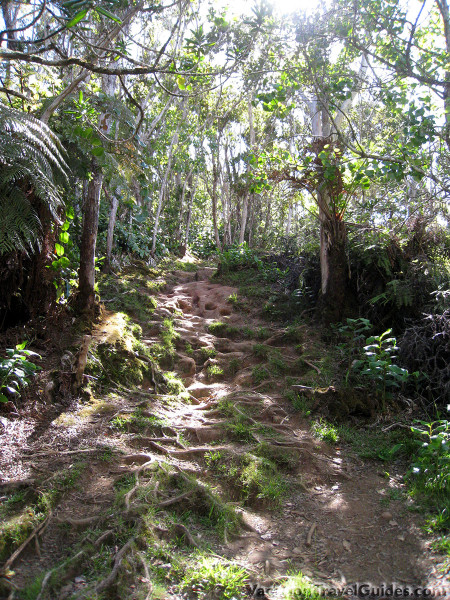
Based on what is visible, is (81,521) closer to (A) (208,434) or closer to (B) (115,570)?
(B) (115,570)

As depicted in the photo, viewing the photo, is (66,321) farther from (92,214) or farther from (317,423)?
(317,423)

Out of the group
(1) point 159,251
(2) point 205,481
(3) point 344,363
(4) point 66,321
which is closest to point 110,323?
(4) point 66,321

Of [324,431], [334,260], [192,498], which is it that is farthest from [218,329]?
[192,498]

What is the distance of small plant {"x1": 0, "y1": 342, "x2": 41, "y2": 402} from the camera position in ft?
13.1

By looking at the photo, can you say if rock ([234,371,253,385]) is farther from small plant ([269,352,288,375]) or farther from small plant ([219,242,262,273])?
small plant ([219,242,262,273])

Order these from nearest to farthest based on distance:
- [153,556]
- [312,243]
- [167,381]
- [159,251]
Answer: [153,556] → [167,381] → [312,243] → [159,251]

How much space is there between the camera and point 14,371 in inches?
159

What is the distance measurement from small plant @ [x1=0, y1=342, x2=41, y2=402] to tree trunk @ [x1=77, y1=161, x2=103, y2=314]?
1.87m

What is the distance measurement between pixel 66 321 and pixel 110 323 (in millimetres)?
859

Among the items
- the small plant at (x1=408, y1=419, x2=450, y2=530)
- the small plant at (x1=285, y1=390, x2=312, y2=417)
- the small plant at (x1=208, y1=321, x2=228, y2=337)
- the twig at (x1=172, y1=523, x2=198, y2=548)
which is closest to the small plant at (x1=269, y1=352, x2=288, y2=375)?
the small plant at (x1=285, y1=390, x2=312, y2=417)

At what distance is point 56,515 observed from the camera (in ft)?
10.5

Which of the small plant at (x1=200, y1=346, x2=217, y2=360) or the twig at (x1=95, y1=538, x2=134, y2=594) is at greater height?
the small plant at (x1=200, y1=346, x2=217, y2=360)

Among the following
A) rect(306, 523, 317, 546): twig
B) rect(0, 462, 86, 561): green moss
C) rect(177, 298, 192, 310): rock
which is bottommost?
rect(306, 523, 317, 546): twig

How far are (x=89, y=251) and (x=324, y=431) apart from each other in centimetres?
406
